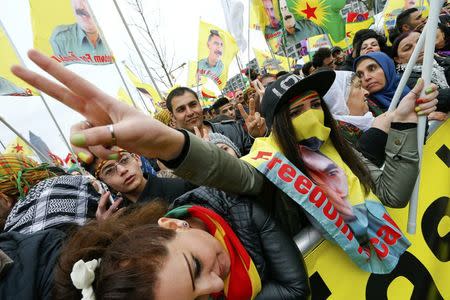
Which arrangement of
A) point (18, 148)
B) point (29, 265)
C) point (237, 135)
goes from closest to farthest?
1. point (29, 265)
2. point (237, 135)
3. point (18, 148)

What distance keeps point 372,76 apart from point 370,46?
1616 mm

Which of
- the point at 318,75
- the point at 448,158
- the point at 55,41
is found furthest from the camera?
the point at 55,41

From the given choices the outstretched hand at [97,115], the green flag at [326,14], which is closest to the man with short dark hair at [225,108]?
the green flag at [326,14]

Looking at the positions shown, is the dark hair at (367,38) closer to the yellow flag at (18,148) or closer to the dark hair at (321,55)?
the dark hair at (321,55)

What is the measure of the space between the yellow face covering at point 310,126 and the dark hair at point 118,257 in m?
0.74

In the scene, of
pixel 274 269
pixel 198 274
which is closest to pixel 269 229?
pixel 274 269

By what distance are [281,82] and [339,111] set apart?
32.8 inches

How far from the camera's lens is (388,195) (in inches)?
53.0

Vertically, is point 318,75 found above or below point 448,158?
above

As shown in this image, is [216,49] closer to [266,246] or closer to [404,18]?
[404,18]

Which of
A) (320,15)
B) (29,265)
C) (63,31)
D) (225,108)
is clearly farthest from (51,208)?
(320,15)

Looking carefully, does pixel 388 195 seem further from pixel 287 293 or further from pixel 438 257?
pixel 287 293

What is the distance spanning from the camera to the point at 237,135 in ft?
9.33

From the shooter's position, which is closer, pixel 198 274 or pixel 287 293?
pixel 198 274
